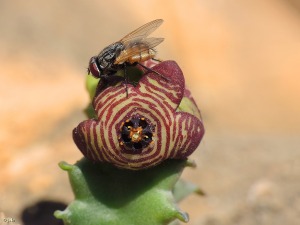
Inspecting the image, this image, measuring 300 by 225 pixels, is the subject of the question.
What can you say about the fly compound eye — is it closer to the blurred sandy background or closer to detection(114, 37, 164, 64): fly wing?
detection(114, 37, 164, 64): fly wing

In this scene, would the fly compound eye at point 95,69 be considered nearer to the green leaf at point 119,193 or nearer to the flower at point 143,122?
the flower at point 143,122

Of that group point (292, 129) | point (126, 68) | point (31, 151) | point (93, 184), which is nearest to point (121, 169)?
point (93, 184)

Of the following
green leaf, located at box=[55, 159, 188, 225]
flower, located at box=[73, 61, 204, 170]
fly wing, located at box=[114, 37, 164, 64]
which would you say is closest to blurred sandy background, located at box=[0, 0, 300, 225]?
green leaf, located at box=[55, 159, 188, 225]

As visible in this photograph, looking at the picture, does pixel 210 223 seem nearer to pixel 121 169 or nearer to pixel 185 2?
pixel 121 169

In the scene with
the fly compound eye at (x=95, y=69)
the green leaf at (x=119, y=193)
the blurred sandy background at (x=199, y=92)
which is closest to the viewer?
the fly compound eye at (x=95, y=69)

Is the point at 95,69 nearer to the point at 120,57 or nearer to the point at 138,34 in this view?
the point at 120,57

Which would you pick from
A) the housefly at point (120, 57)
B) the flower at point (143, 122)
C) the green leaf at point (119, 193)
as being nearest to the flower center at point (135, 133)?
the flower at point (143, 122)

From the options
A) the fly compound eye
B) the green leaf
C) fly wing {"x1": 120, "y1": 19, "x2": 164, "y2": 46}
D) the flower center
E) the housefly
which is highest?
fly wing {"x1": 120, "y1": 19, "x2": 164, "y2": 46}
